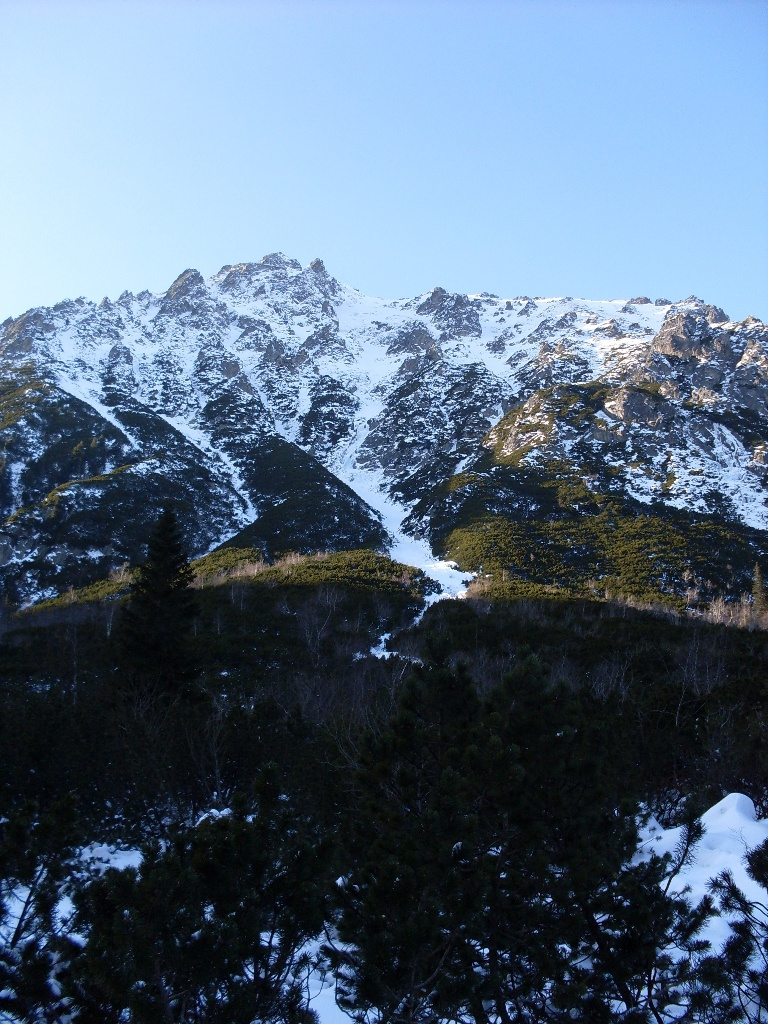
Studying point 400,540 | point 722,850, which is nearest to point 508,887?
point 722,850

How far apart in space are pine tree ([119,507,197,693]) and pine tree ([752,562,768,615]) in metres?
48.6

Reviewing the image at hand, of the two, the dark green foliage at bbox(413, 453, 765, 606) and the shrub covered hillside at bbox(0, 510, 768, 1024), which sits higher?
the shrub covered hillside at bbox(0, 510, 768, 1024)

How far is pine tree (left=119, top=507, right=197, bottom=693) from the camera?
22.6 m

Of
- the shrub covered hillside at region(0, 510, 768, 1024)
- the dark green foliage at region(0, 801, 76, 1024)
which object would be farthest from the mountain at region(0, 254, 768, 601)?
the dark green foliage at region(0, 801, 76, 1024)

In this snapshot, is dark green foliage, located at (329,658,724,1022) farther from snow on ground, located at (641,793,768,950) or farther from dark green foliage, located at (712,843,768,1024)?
snow on ground, located at (641,793,768,950)

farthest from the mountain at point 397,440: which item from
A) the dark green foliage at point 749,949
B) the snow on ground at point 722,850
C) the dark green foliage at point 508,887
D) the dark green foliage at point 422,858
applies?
the dark green foliage at point 749,949

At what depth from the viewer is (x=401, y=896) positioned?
444 cm

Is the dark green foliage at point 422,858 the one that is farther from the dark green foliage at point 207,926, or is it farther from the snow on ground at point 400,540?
the snow on ground at point 400,540

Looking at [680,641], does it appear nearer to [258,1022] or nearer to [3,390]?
[258,1022]

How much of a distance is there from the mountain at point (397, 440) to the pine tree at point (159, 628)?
3828 cm

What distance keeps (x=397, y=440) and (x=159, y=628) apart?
88.5m

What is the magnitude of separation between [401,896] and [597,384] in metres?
111

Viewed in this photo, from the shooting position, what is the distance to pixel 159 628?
915 inches

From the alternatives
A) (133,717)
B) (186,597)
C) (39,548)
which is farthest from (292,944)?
(39,548)
